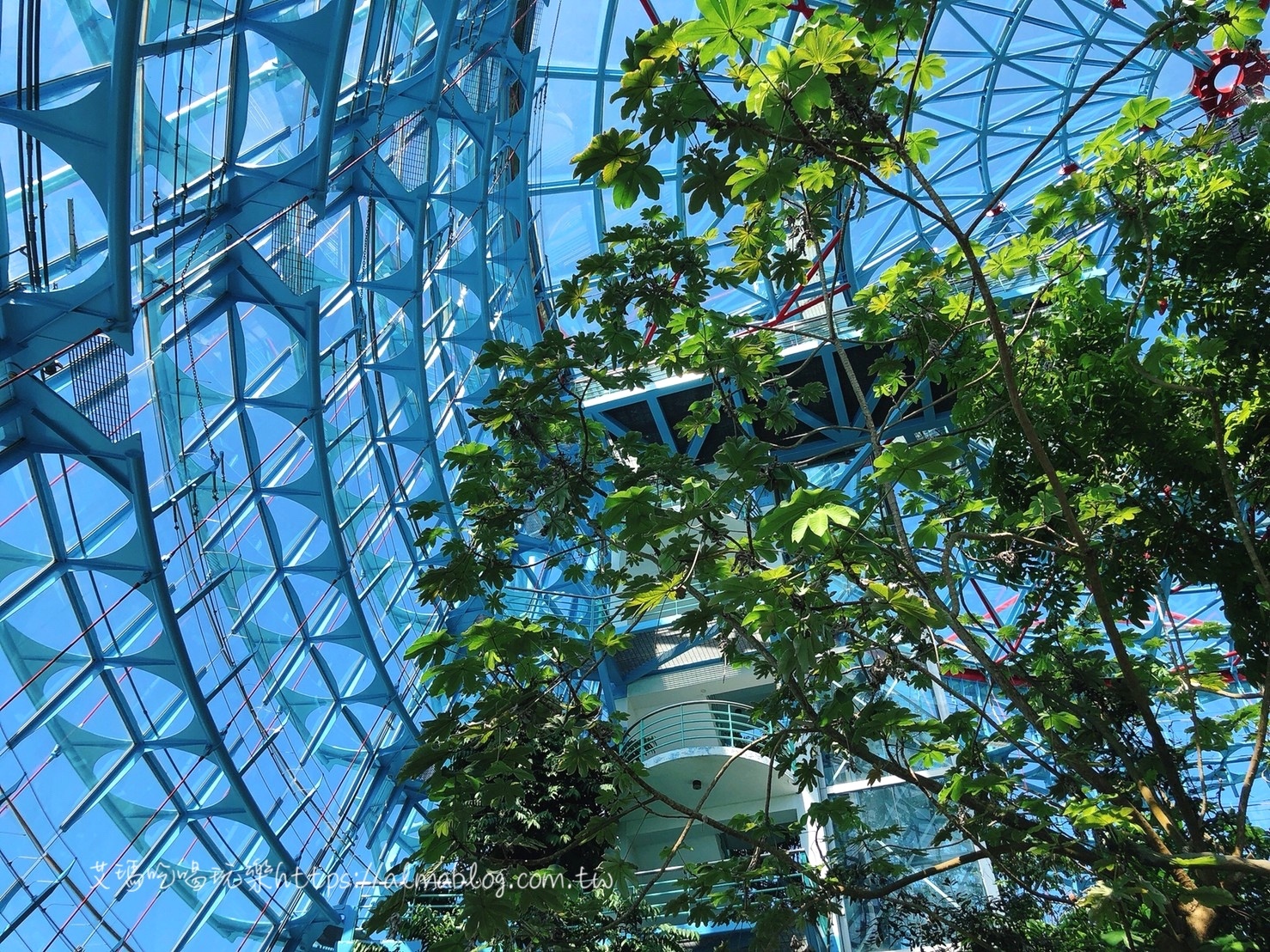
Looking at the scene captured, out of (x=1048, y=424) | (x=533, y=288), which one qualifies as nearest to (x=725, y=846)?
(x=533, y=288)

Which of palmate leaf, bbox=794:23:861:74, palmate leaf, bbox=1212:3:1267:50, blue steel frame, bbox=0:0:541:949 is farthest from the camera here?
blue steel frame, bbox=0:0:541:949

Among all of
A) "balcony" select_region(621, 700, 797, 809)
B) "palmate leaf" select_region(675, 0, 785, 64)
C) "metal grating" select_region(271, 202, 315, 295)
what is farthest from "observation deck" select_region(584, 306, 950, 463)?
"palmate leaf" select_region(675, 0, 785, 64)

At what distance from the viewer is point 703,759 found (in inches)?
911

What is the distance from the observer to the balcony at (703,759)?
75.9 ft

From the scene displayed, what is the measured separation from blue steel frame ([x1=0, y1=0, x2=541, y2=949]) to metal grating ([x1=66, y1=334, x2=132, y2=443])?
0.04 m

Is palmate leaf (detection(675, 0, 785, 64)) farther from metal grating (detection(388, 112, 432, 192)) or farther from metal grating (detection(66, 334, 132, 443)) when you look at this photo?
metal grating (detection(388, 112, 432, 192))

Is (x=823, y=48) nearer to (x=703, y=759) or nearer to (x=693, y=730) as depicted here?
(x=703, y=759)

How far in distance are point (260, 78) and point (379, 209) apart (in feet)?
18.3

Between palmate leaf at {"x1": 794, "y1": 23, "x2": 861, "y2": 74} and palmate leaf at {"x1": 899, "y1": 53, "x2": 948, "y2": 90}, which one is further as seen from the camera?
palmate leaf at {"x1": 899, "y1": 53, "x2": 948, "y2": 90}

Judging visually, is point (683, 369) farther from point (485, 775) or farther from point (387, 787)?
point (387, 787)

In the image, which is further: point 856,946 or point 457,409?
point 457,409

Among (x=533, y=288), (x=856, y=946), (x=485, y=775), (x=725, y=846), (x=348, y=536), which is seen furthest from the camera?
(x=533, y=288)

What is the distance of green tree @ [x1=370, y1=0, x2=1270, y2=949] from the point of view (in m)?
5.01

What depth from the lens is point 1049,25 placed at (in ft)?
96.0
